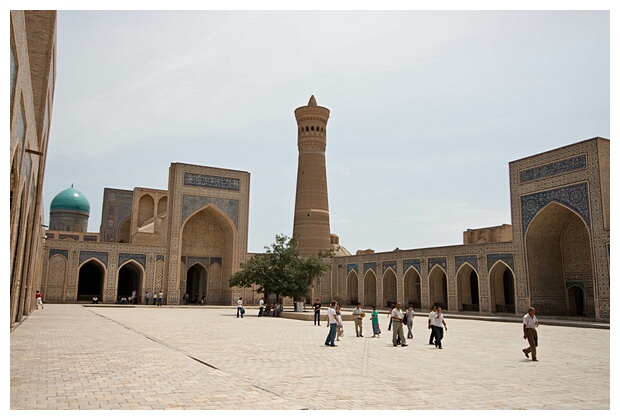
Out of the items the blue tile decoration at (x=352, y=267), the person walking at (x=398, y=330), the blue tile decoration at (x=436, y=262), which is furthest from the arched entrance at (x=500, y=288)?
the person walking at (x=398, y=330)

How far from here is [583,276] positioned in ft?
58.9

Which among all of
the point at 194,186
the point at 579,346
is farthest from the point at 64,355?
the point at 194,186

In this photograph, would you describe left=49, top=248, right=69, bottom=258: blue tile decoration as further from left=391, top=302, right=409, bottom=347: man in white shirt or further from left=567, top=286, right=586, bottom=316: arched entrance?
left=567, top=286, right=586, bottom=316: arched entrance

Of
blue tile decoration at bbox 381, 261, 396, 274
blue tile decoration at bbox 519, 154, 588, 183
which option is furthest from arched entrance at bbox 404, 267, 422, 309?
blue tile decoration at bbox 519, 154, 588, 183

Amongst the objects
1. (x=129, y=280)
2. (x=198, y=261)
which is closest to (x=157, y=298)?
(x=198, y=261)

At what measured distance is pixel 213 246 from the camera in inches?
1065

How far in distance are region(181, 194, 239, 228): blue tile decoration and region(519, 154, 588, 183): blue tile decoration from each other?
546 inches

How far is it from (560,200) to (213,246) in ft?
55.3

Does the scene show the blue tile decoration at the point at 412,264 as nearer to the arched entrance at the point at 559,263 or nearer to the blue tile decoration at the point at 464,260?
the blue tile decoration at the point at 464,260

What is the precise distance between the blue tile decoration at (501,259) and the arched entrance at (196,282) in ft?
47.0

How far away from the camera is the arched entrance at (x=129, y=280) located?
83.2 feet

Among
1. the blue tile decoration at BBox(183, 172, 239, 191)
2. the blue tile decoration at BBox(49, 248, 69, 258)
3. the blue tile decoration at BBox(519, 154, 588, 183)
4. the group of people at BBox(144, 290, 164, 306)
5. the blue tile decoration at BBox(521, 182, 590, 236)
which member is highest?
the blue tile decoration at BBox(183, 172, 239, 191)

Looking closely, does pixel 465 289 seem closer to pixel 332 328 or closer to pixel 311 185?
pixel 311 185

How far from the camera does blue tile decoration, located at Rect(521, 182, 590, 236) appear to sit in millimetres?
16156
